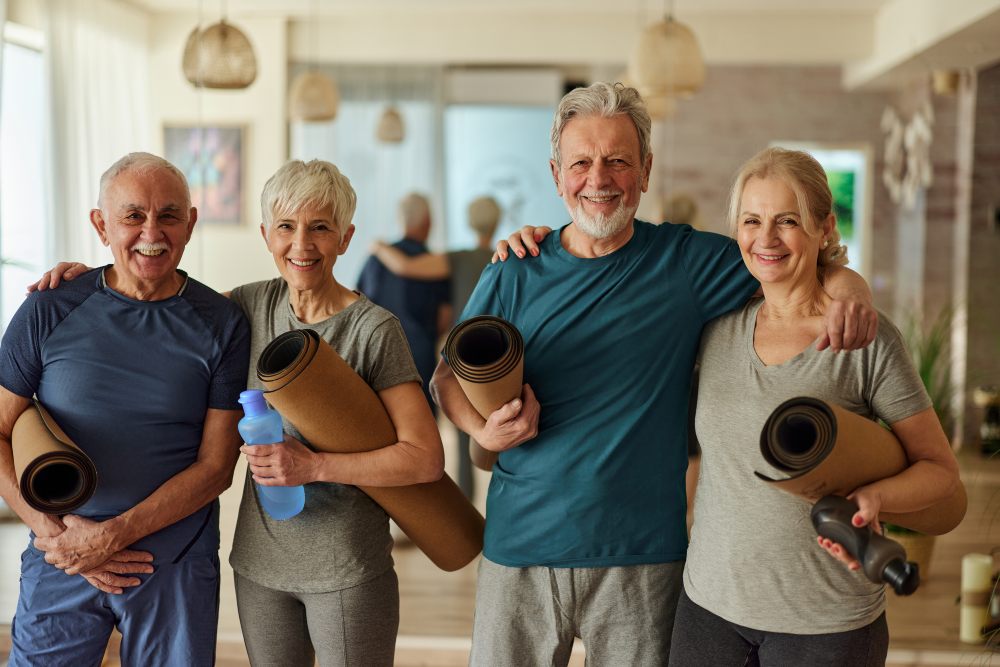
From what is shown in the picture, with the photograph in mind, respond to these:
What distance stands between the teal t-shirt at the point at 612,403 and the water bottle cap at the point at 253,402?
0.44 metres

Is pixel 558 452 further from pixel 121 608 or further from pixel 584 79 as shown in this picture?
pixel 584 79

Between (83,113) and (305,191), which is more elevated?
(83,113)

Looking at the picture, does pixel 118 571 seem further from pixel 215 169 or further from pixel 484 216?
pixel 215 169

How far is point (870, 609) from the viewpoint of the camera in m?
1.48

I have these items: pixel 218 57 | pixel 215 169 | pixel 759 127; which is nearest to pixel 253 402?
pixel 218 57

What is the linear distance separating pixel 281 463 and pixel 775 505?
745 millimetres

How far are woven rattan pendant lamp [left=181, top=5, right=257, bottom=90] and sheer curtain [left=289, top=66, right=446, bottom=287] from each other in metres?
3.18

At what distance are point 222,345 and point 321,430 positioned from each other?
24 centimetres

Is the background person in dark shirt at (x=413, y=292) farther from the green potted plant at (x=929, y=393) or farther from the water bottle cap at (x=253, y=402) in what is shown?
the water bottle cap at (x=253, y=402)

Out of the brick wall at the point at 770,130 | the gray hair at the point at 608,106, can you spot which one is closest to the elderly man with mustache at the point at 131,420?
the gray hair at the point at 608,106

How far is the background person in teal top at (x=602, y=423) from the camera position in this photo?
5.37 feet

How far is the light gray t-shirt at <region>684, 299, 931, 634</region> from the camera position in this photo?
1451 millimetres

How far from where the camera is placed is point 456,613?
341cm


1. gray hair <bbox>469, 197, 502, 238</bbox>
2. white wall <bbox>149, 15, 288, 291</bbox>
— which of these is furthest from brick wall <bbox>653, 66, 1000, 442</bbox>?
gray hair <bbox>469, 197, 502, 238</bbox>
